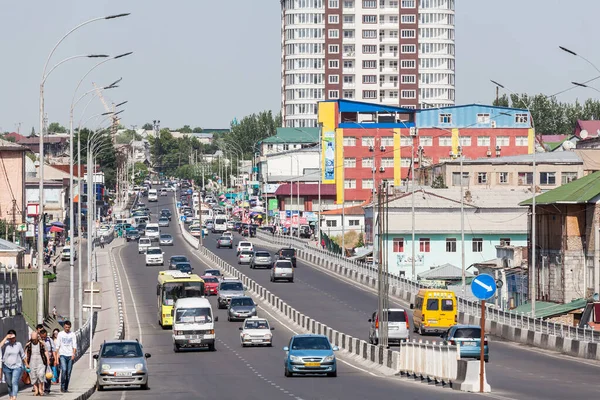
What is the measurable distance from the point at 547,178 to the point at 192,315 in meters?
75.7

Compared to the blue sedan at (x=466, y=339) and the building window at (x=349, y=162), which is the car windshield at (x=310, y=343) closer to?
the blue sedan at (x=466, y=339)

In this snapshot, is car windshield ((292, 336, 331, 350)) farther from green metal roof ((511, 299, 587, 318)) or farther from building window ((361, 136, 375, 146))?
building window ((361, 136, 375, 146))

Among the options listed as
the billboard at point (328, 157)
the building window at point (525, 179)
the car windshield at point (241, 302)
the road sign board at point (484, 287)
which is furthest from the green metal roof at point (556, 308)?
the billboard at point (328, 157)

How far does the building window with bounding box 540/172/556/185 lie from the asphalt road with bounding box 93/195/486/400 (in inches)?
2250

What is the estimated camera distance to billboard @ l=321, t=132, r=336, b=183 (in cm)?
15625

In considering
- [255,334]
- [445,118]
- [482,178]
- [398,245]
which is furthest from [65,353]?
[445,118]

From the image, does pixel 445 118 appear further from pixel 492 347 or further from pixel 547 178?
pixel 492 347

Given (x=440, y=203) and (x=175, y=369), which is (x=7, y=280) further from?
(x=440, y=203)

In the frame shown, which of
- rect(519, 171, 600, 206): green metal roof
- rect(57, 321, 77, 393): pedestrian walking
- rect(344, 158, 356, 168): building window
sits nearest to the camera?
rect(57, 321, 77, 393): pedestrian walking

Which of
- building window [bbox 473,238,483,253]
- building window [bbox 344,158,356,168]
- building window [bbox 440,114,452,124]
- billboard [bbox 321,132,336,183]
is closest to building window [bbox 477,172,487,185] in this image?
building window [bbox 473,238,483,253]

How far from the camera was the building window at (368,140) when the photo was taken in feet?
509

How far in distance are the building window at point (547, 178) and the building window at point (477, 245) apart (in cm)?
1709

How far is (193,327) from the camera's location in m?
51.7

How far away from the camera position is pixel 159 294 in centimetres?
6500
